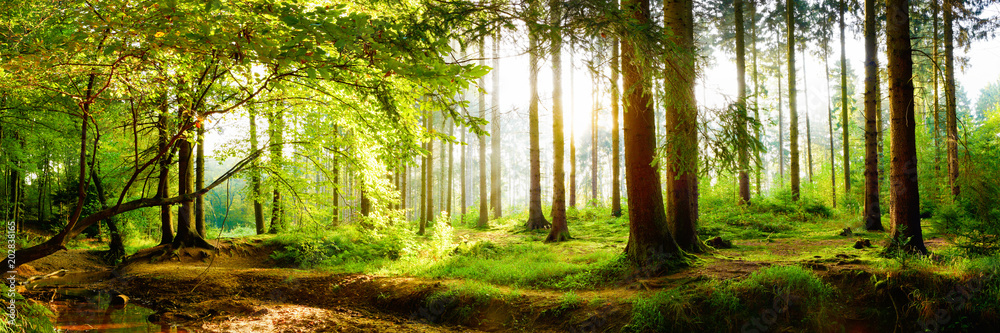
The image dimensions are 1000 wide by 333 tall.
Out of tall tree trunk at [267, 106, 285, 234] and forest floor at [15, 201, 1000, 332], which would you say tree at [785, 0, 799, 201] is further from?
tall tree trunk at [267, 106, 285, 234]

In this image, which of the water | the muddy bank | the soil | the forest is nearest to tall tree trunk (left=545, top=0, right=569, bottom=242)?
the forest

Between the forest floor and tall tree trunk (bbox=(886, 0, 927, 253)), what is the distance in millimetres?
673

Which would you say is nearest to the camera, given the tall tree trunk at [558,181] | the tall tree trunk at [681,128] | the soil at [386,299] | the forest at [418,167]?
the forest at [418,167]

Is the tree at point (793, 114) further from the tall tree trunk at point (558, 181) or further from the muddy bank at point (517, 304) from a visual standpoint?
the muddy bank at point (517, 304)

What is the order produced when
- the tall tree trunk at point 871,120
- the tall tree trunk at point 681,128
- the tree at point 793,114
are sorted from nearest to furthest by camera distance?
1. the tall tree trunk at point 681,128
2. the tall tree trunk at point 871,120
3. the tree at point 793,114

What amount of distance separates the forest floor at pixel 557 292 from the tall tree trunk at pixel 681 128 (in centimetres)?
70

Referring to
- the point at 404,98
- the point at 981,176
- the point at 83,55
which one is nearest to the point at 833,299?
the point at 981,176

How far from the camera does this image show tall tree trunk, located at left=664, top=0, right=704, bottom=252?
5.39 meters

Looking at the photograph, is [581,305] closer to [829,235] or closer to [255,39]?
[255,39]

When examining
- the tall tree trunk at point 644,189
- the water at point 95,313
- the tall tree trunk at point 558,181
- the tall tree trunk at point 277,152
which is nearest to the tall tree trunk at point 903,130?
the tall tree trunk at point 644,189

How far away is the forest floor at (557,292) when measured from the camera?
5273mm

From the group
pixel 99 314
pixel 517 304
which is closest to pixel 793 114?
pixel 517 304

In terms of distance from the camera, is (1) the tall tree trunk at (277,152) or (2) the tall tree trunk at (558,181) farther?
(2) the tall tree trunk at (558,181)

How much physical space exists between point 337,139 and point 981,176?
420 inches
